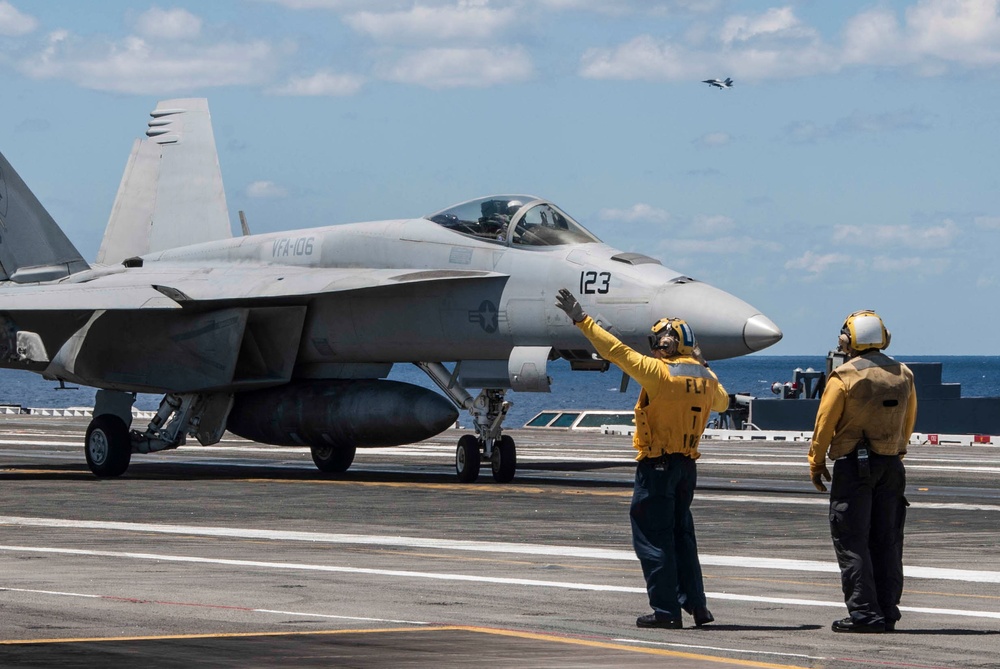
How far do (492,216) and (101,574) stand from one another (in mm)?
11100

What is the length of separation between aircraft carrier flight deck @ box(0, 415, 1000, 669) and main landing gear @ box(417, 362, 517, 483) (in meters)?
0.55

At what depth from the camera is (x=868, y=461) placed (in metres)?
8.70

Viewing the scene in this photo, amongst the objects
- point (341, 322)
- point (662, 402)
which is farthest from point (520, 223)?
point (662, 402)

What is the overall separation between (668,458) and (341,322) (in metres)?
14.0

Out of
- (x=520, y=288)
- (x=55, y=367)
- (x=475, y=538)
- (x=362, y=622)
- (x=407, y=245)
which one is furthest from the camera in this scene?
(x=55, y=367)

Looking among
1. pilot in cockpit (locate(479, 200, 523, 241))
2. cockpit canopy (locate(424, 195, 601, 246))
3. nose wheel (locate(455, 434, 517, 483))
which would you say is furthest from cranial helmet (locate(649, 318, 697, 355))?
nose wheel (locate(455, 434, 517, 483))

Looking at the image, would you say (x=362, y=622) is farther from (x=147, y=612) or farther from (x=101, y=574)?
(x=101, y=574)

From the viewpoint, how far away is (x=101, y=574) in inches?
428

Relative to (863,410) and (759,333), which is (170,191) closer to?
(759,333)

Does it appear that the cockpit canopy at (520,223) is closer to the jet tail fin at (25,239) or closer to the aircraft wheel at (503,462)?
the aircraft wheel at (503,462)

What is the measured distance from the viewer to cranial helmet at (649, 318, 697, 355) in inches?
355

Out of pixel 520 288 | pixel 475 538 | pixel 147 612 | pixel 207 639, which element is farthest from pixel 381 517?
pixel 207 639

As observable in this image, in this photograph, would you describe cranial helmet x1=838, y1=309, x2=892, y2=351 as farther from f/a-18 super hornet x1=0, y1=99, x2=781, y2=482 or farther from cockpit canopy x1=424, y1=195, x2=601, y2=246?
cockpit canopy x1=424, y1=195, x2=601, y2=246

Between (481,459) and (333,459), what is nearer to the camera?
(481,459)
